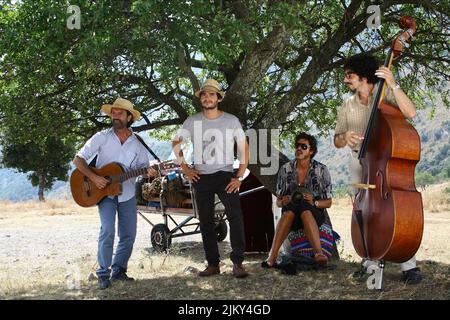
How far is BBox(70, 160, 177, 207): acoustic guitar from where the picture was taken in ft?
19.5

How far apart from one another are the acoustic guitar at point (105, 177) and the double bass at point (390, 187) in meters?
2.09

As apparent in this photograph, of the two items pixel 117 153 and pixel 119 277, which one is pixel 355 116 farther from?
pixel 119 277

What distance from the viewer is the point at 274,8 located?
5512mm

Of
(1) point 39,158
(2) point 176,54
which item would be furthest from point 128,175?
(1) point 39,158

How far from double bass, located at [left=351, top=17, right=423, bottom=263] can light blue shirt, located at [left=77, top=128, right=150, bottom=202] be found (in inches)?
94.7

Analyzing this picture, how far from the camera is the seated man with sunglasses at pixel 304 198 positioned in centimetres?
619

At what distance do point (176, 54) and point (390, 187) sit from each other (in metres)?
2.19

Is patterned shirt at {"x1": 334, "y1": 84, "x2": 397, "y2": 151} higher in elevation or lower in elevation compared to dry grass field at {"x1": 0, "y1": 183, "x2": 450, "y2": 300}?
higher

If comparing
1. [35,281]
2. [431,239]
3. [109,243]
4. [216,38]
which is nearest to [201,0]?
[216,38]

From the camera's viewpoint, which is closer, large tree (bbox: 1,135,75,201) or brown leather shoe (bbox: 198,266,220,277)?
brown leather shoe (bbox: 198,266,220,277)

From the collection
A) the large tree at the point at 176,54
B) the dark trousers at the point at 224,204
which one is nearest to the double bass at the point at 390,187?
the large tree at the point at 176,54

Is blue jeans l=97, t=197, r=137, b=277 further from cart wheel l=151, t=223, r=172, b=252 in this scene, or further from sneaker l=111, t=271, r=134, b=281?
cart wheel l=151, t=223, r=172, b=252

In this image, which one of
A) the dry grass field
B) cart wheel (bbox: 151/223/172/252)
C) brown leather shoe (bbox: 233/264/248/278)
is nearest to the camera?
the dry grass field

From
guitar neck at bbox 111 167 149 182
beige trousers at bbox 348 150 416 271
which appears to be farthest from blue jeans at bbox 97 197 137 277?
beige trousers at bbox 348 150 416 271
